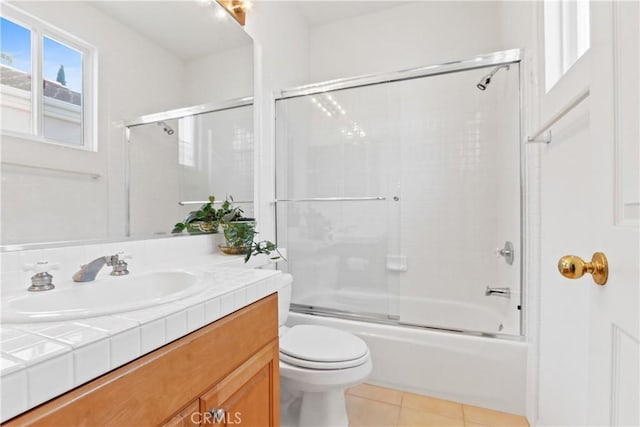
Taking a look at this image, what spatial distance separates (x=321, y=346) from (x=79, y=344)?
3.49ft

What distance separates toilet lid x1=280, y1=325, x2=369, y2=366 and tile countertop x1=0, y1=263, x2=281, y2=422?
69 centimetres

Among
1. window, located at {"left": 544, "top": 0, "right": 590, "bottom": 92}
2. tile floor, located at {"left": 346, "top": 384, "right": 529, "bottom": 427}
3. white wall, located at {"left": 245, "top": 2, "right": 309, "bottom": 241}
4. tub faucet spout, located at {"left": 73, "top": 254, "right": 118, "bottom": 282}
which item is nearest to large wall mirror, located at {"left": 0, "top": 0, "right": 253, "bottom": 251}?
tub faucet spout, located at {"left": 73, "top": 254, "right": 118, "bottom": 282}

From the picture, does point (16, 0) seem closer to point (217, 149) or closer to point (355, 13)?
point (217, 149)

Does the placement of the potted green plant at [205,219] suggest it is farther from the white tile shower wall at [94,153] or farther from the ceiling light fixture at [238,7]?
the ceiling light fixture at [238,7]

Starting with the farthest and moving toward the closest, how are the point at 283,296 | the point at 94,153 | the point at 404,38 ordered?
the point at 404,38 → the point at 283,296 → the point at 94,153

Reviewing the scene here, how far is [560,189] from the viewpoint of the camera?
3.86ft

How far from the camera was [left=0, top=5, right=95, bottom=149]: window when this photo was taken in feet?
2.74

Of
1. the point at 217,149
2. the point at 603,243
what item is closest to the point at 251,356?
the point at 603,243

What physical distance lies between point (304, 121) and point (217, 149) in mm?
839

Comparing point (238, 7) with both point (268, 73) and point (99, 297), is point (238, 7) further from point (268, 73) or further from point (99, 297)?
point (99, 297)

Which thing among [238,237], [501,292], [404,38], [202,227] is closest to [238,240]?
[238,237]

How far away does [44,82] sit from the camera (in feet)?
3.01

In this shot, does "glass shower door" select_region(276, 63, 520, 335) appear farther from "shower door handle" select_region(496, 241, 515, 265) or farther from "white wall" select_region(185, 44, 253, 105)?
"white wall" select_region(185, 44, 253, 105)

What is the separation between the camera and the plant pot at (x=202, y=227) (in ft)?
4.79
